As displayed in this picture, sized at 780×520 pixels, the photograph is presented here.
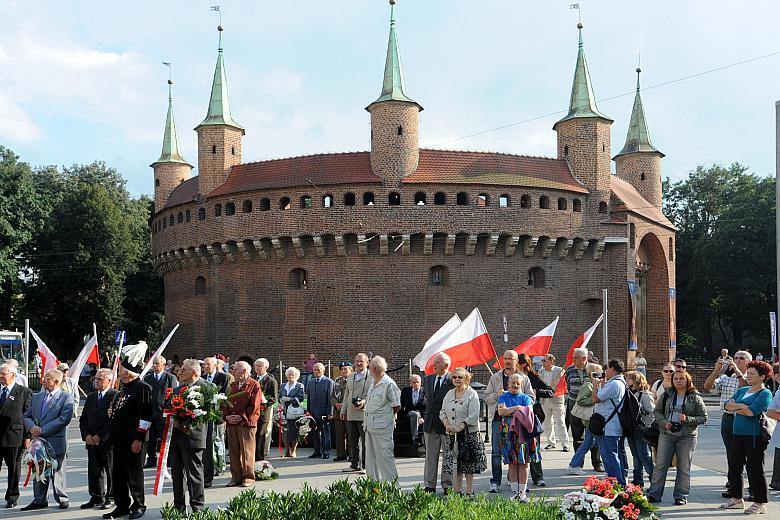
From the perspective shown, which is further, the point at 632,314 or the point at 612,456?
the point at 632,314

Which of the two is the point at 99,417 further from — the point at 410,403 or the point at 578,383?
the point at 578,383

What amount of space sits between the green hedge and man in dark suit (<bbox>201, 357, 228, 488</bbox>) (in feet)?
16.5

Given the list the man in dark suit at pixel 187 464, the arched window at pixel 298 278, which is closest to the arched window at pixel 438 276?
the arched window at pixel 298 278

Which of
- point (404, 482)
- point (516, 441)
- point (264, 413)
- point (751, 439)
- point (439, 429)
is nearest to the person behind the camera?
A: point (751, 439)

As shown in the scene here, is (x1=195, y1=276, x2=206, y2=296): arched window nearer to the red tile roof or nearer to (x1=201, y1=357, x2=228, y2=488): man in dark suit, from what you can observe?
the red tile roof

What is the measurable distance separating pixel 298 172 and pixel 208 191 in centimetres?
438

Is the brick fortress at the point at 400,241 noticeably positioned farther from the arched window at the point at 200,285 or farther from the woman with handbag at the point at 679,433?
the woman with handbag at the point at 679,433

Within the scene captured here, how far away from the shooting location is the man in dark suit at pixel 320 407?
1538cm

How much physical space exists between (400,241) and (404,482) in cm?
2229

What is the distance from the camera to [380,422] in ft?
37.1

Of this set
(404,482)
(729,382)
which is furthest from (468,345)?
(729,382)

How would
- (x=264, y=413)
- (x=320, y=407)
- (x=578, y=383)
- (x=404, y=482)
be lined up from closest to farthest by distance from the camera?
1. (x=404, y=482)
2. (x=264, y=413)
3. (x=578, y=383)
4. (x=320, y=407)

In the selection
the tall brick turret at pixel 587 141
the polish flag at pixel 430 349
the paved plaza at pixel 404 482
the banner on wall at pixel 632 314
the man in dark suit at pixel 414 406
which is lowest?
the paved plaza at pixel 404 482

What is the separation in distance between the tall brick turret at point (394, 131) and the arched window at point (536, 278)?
6.42 metres
